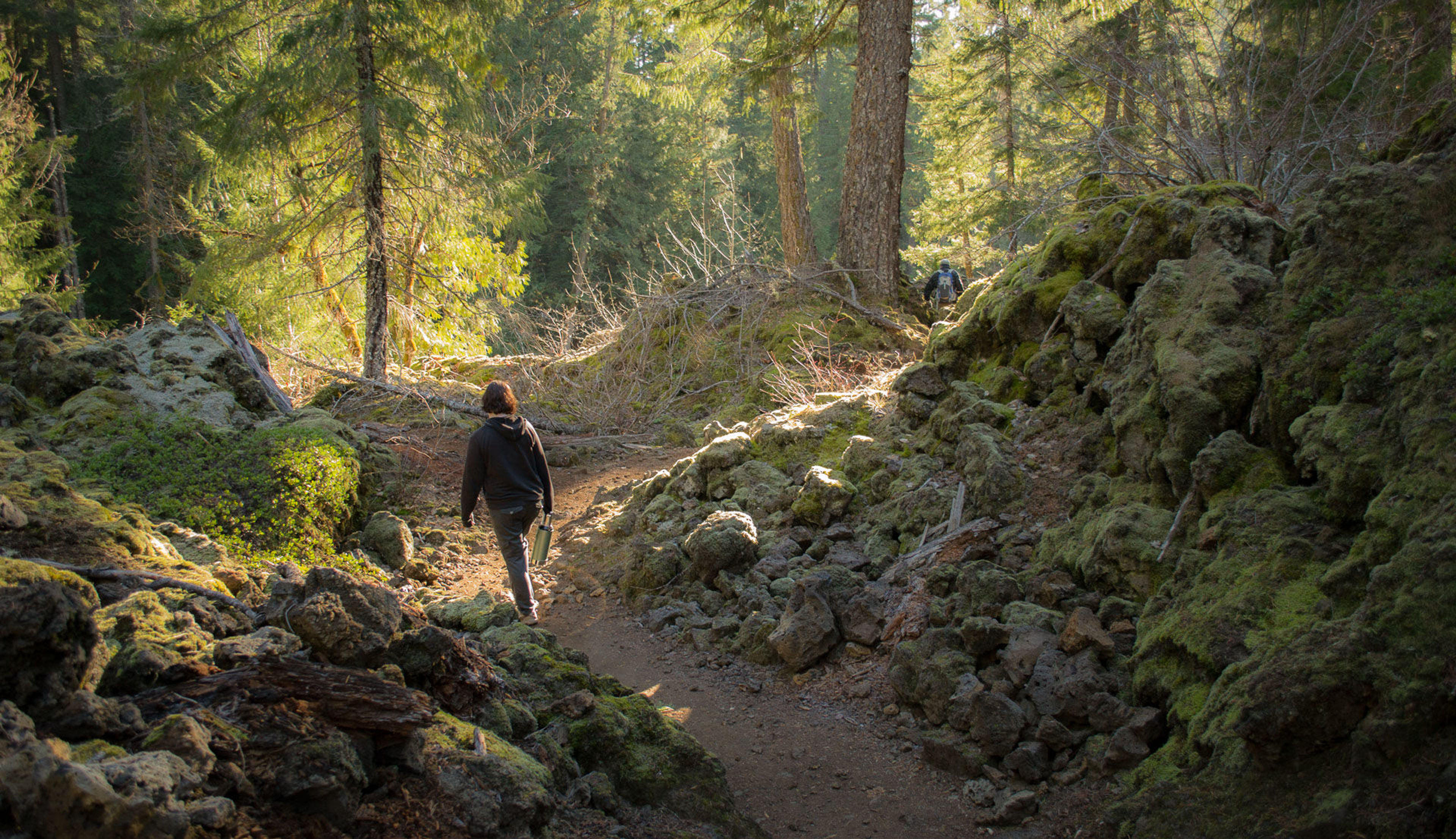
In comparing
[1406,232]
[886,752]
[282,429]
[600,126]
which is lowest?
[886,752]

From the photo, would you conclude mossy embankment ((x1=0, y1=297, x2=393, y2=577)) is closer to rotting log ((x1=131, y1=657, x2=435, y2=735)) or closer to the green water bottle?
the green water bottle

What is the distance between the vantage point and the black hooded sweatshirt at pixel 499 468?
567cm

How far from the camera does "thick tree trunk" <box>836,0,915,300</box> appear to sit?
1092 centimetres

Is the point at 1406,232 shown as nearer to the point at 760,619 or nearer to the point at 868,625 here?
the point at 868,625

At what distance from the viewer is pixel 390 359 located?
39.8ft

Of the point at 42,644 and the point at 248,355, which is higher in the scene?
the point at 248,355

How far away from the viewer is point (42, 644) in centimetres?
207

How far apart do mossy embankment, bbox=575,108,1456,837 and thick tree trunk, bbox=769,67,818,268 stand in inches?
282

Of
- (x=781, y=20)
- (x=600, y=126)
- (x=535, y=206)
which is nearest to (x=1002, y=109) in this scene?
(x=781, y=20)

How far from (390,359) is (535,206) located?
3.24 meters

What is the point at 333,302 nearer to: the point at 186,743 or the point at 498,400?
the point at 498,400

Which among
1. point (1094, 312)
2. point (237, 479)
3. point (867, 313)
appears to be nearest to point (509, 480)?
point (237, 479)

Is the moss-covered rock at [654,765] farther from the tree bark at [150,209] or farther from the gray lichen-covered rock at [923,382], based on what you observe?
the tree bark at [150,209]

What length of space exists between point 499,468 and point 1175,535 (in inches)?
167
